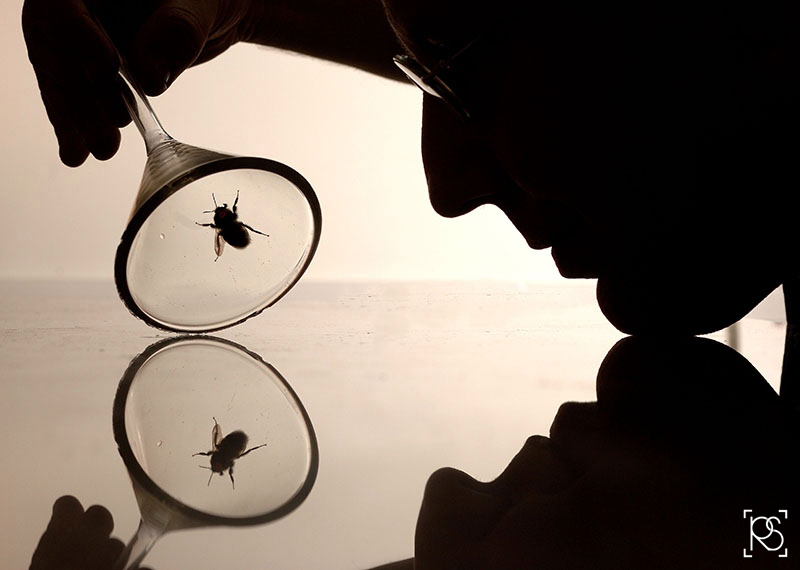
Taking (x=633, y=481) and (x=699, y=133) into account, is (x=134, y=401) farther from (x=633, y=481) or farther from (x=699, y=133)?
(x=699, y=133)

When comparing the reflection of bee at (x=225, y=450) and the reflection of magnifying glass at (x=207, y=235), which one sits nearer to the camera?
the reflection of bee at (x=225, y=450)

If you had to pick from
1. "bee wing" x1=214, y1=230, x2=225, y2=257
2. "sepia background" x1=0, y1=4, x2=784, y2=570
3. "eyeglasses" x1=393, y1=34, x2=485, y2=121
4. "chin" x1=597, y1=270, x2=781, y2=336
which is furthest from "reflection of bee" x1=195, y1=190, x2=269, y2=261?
"chin" x1=597, y1=270, x2=781, y2=336

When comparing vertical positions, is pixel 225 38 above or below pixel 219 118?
below

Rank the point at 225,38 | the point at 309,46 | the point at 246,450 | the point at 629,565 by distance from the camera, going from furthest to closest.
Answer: the point at 309,46 → the point at 225,38 → the point at 246,450 → the point at 629,565

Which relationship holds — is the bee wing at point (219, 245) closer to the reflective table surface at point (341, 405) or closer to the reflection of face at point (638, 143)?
the reflective table surface at point (341, 405)

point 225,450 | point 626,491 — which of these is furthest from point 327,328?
point 626,491

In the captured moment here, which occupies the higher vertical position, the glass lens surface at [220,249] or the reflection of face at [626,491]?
the glass lens surface at [220,249]

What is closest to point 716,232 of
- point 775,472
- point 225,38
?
point 775,472

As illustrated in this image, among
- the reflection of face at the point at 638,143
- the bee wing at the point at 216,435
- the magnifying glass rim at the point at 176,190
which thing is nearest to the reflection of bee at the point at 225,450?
the bee wing at the point at 216,435
